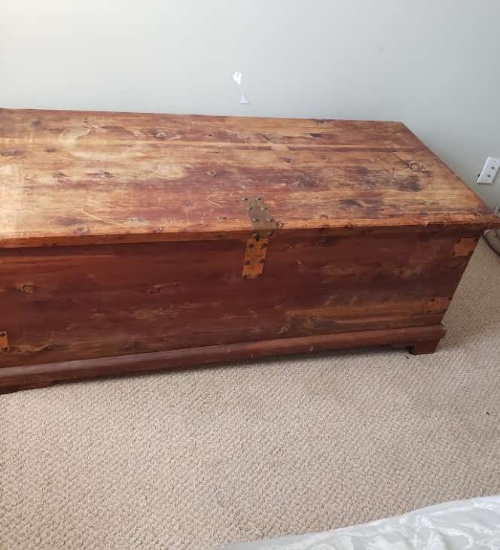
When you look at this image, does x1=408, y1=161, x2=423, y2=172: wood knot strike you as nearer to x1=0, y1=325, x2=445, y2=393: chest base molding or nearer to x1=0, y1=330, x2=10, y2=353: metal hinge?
x1=0, y1=325, x2=445, y2=393: chest base molding

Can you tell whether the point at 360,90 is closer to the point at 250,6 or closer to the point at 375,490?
the point at 250,6

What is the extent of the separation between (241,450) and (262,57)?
103cm

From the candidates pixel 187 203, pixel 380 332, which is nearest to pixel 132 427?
pixel 187 203

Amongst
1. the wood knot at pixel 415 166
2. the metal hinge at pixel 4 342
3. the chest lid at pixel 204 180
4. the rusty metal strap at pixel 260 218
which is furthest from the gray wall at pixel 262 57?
the metal hinge at pixel 4 342

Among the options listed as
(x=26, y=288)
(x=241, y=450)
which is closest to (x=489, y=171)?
Answer: (x=241, y=450)

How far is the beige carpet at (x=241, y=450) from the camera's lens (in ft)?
3.62

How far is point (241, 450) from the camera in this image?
125 centimetres

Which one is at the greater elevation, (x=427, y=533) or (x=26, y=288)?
(x=427, y=533)

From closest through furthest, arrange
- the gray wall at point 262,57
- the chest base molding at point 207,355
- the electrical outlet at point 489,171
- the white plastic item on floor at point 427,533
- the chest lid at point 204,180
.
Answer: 1. the white plastic item on floor at point 427,533
2. the chest lid at point 204,180
3. the chest base molding at point 207,355
4. the gray wall at point 262,57
5. the electrical outlet at point 489,171

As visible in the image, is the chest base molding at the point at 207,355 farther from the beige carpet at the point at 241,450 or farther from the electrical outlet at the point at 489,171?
the electrical outlet at the point at 489,171

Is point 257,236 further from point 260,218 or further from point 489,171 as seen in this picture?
point 489,171

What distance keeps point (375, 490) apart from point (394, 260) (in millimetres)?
519

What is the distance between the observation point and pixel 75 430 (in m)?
1.23

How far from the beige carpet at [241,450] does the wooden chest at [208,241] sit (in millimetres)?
70
